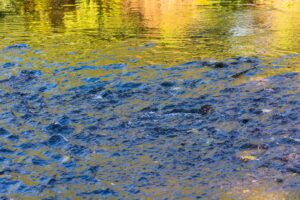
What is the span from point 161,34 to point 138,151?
12.0m

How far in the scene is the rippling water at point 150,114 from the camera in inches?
254

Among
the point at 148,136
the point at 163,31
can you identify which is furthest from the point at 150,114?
the point at 163,31

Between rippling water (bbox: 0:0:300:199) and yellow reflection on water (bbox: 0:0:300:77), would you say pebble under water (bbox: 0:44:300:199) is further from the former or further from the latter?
yellow reflection on water (bbox: 0:0:300:77)

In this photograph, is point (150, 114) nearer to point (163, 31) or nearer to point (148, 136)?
point (148, 136)

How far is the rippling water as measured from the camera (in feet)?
21.1

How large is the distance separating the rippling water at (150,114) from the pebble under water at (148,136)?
23 mm

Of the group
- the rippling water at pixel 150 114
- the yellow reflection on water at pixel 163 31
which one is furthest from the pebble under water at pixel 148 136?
the yellow reflection on water at pixel 163 31

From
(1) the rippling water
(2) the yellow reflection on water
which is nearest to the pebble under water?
(1) the rippling water

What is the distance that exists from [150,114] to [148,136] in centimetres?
116

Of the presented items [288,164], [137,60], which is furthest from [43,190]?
[137,60]

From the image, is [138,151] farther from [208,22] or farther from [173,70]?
[208,22]

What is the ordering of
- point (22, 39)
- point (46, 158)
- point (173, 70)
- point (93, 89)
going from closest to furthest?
point (46, 158), point (93, 89), point (173, 70), point (22, 39)

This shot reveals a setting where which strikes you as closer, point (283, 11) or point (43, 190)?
point (43, 190)

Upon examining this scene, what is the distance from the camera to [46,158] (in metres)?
7.18
